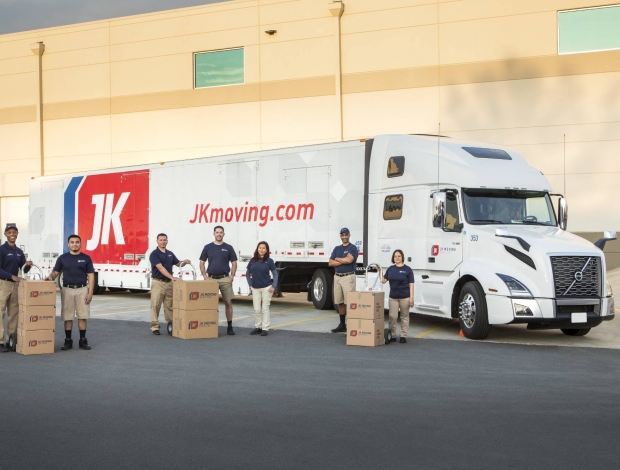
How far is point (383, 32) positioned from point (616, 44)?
7.63m

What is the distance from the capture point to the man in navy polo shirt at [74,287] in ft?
43.4

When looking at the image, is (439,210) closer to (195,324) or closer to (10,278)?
(195,324)

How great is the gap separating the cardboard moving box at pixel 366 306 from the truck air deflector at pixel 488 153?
3.71 meters

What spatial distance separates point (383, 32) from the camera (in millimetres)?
29250

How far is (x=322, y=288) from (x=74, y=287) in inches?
288

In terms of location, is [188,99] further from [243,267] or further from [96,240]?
[243,267]

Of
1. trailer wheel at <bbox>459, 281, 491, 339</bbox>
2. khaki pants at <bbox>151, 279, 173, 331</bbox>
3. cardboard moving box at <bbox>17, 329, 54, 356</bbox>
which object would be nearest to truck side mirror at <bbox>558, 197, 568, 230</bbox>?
trailer wheel at <bbox>459, 281, 491, 339</bbox>

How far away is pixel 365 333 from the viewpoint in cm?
1364

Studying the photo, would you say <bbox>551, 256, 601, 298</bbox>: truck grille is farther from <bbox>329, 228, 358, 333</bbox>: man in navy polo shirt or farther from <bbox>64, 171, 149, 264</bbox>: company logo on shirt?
<bbox>64, 171, 149, 264</bbox>: company logo on shirt

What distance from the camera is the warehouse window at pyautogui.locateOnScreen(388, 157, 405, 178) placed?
54.6 ft

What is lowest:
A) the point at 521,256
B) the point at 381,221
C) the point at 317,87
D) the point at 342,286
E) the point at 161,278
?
the point at 342,286

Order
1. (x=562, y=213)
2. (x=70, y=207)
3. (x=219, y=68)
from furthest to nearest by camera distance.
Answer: (x=219, y=68) → (x=70, y=207) → (x=562, y=213)

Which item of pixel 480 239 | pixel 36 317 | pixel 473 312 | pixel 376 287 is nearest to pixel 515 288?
pixel 473 312

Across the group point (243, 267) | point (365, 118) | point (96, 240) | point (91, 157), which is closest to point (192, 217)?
point (243, 267)
